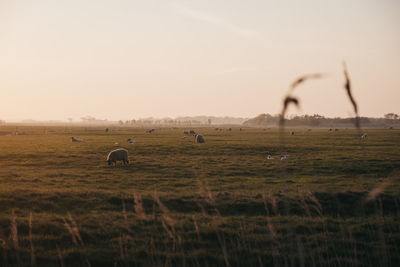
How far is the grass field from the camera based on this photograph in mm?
5875

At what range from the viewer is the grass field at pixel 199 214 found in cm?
588

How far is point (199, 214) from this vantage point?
10.1m

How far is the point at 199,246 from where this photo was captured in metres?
6.93

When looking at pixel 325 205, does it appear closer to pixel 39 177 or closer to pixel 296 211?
pixel 296 211

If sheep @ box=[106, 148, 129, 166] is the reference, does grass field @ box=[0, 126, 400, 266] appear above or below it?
below

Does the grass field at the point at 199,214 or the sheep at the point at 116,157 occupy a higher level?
the sheep at the point at 116,157

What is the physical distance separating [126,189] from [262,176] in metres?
8.96

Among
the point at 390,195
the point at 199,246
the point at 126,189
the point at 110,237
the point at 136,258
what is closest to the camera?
the point at 136,258

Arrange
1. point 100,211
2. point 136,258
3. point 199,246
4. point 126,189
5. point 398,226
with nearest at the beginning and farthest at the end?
point 136,258
point 199,246
point 398,226
point 100,211
point 126,189

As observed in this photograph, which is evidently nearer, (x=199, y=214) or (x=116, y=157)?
(x=199, y=214)

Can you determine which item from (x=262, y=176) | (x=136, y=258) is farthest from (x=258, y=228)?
(x=262, y=176)

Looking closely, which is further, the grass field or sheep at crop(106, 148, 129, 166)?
sheep at crop(106, 148, 129, 166)

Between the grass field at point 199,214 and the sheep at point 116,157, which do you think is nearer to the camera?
the grass field at point 199,214

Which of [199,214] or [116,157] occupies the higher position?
[116,157]
